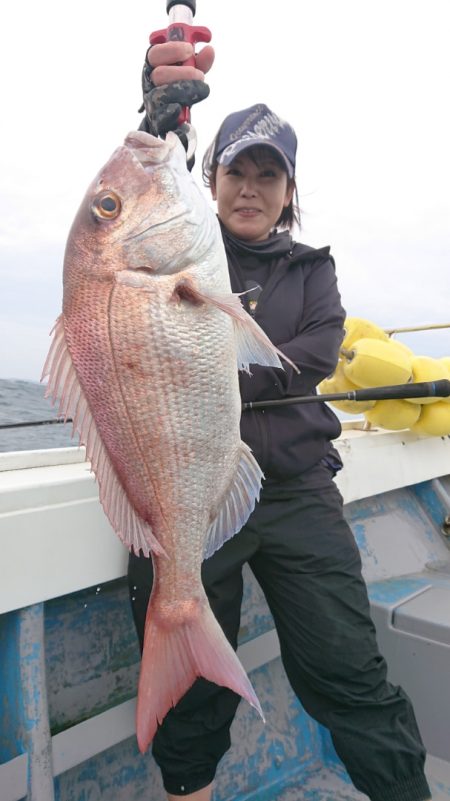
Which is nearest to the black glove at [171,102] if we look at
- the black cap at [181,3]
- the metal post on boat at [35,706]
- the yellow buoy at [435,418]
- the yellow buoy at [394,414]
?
the black cap at [181,3]

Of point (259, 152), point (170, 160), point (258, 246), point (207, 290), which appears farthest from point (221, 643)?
point (259, 152)

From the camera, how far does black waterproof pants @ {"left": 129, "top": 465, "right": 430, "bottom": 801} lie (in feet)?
5.94

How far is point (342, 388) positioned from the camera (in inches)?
133

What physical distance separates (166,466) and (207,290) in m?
0.43

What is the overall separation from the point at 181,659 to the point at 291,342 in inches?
39.7

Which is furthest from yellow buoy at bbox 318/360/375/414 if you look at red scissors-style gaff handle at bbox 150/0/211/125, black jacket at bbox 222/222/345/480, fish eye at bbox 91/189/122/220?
fish eye at bbox 91/189/122/220

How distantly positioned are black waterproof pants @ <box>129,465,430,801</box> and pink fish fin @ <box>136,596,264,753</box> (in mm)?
397

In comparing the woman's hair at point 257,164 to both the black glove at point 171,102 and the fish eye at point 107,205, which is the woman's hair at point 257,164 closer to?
the black glove at point 171,102

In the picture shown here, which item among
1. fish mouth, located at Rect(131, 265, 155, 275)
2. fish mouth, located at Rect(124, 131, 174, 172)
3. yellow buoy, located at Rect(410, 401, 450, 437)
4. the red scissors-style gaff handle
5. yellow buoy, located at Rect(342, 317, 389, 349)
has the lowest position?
yellow buoy, located at Rect(410, 401, 450, 437)

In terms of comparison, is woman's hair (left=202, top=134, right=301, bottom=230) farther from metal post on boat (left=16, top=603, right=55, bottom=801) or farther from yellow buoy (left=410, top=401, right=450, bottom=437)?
metal post on boat (left=16, top=603, right=55, bottom=801)

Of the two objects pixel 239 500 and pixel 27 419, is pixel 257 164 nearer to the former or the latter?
pixel 239 500

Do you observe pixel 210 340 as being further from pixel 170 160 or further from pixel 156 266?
pixel 170 160

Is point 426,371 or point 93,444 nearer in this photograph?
point 93,444

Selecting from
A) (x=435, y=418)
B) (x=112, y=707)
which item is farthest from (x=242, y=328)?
(x=435, y=418)
